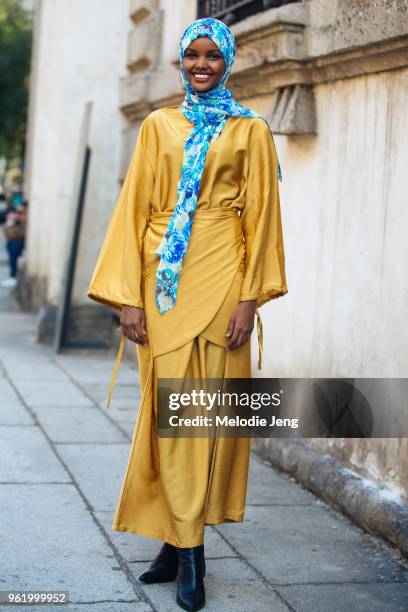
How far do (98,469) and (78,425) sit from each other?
108 cm

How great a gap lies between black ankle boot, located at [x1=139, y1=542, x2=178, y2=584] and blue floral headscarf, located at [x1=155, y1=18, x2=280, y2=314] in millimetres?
912

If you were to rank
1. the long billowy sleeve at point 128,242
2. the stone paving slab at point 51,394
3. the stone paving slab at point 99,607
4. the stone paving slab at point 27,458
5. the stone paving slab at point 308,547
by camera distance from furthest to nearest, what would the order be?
the stone paving slab at point 51,394 → the stone paving slab at point 27,458 → the stone paving slab at point 308,547 → the long billowy sleeve at point 128,242 → the stone paving slab at point 99,607

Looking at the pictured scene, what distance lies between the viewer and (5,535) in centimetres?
443

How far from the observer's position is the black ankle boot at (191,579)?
3.79 m

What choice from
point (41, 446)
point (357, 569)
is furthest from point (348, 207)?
point (41, 446)

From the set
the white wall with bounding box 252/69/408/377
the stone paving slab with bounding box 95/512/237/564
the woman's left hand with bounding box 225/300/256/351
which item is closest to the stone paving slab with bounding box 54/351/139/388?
the white wall with bounding box 252/69/408/377

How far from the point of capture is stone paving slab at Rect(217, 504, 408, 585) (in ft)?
13.9

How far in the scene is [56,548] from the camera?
14.2 ft

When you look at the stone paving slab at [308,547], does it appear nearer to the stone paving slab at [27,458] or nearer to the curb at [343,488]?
the curb at [343,488]

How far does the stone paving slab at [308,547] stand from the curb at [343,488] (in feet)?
0.22

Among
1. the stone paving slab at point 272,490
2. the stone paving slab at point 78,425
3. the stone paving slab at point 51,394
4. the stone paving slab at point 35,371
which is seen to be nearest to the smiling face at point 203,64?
the stone paving slab at point 272,490

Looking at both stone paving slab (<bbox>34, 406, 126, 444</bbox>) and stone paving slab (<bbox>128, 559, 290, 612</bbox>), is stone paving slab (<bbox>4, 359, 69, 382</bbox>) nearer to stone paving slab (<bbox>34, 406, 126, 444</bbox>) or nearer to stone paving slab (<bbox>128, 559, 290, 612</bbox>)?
stone paving slab (<bbox>34, 406, 126, 444</bbox>)

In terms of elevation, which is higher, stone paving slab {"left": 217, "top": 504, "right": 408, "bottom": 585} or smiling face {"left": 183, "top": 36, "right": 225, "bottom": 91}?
smiling face {"left": 183, "top": 36, "right": 225, "bottom": 91}

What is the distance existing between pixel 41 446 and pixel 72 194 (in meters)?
4.62
